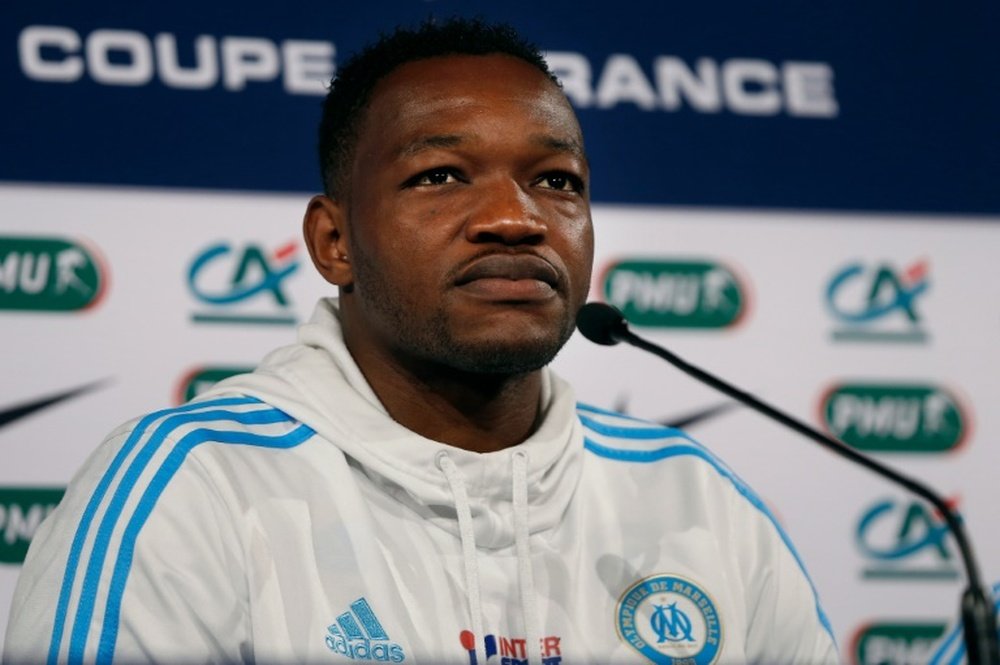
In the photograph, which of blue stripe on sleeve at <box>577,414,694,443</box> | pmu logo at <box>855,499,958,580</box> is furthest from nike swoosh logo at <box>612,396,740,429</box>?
blue stripe on sleeve at <box>577,414,694,443</box>

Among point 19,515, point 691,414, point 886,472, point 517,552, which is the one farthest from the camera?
point 691,414

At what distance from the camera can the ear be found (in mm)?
1365

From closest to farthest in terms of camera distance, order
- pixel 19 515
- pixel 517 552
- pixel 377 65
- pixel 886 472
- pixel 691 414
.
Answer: pixel 886 472, pixel 517 552, pixel 377 65, pixel 19 515, pixel 691 414

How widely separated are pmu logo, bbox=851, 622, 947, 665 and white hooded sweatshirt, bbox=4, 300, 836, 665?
27.8 inches

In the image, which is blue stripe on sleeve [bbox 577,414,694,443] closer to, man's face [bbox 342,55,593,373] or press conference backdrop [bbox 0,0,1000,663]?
man's face [bbox 342,55,593,373]

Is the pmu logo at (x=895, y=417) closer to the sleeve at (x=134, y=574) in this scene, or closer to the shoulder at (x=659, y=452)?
the shoulder at (x=659, y=452)

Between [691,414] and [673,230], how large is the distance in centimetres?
29

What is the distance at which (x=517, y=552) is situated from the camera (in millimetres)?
1256

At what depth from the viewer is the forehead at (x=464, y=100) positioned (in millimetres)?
1268

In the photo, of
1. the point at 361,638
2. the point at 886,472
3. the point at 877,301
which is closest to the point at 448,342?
the point at 361,638

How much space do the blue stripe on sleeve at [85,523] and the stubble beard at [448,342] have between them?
20cm

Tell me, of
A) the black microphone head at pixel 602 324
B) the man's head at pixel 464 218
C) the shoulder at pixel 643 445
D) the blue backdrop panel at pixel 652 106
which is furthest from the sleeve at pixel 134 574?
the blue backdrop panel at pixel 652 106

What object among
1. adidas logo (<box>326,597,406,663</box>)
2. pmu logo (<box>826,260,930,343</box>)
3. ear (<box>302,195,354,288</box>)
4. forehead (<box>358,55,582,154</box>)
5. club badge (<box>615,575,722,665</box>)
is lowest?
club badge (<box>615,575,722,665</box>)

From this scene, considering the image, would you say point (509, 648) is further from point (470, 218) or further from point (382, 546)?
point (470, 218)
